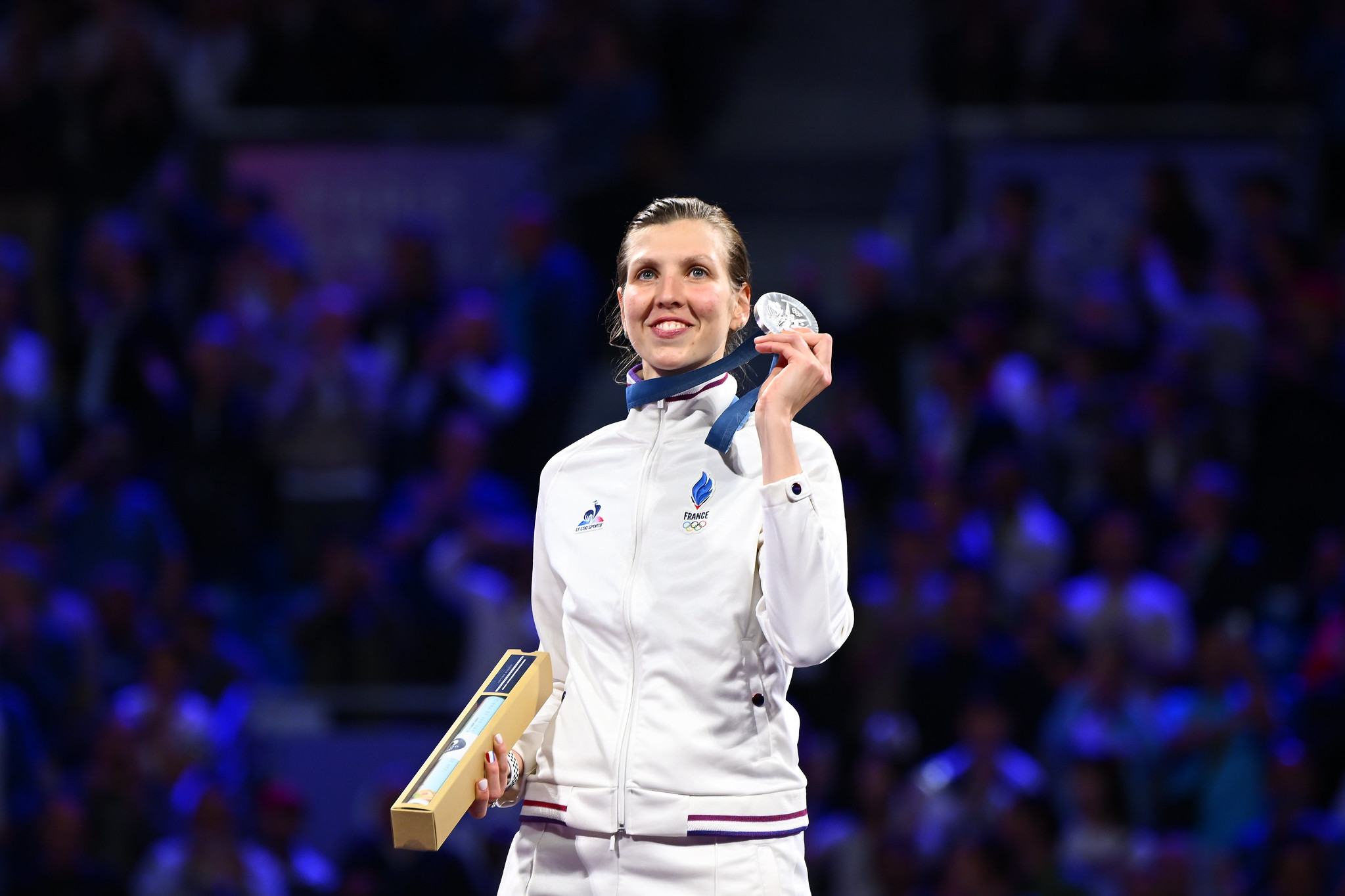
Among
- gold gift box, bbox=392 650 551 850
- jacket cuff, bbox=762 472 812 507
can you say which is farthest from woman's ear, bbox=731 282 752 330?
gold gift box, bbox=392 650 551 850

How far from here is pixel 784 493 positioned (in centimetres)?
258

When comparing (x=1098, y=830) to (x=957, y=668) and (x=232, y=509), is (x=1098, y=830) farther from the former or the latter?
(x=232, y=509)

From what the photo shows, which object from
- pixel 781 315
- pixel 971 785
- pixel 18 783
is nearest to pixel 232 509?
pixel 18 783

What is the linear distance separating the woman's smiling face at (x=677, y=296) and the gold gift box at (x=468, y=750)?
0.53 m

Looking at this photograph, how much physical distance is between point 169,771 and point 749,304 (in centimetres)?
547

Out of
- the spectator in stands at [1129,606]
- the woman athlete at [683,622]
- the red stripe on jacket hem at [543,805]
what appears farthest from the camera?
the spectator in stands at [1129,606]

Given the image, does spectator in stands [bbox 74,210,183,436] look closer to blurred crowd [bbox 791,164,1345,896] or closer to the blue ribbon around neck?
blurred crowd [bbox 791,164,1345,896]

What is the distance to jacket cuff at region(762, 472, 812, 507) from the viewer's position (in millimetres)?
2580

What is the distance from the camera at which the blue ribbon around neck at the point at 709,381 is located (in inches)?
110

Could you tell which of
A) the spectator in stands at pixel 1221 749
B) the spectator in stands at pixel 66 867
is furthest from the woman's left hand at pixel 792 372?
the spectator in stands at pixel 66 867

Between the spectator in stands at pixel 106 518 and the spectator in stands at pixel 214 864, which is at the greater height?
the spectator in stands at pixel 106 518

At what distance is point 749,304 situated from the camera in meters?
3.04

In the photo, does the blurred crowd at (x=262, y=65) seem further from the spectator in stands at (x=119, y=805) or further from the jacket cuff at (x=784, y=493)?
the jacket cuff at (x=784, y=493)

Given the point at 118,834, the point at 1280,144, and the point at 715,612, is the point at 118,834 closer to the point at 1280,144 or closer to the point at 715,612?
the point at 715,612
